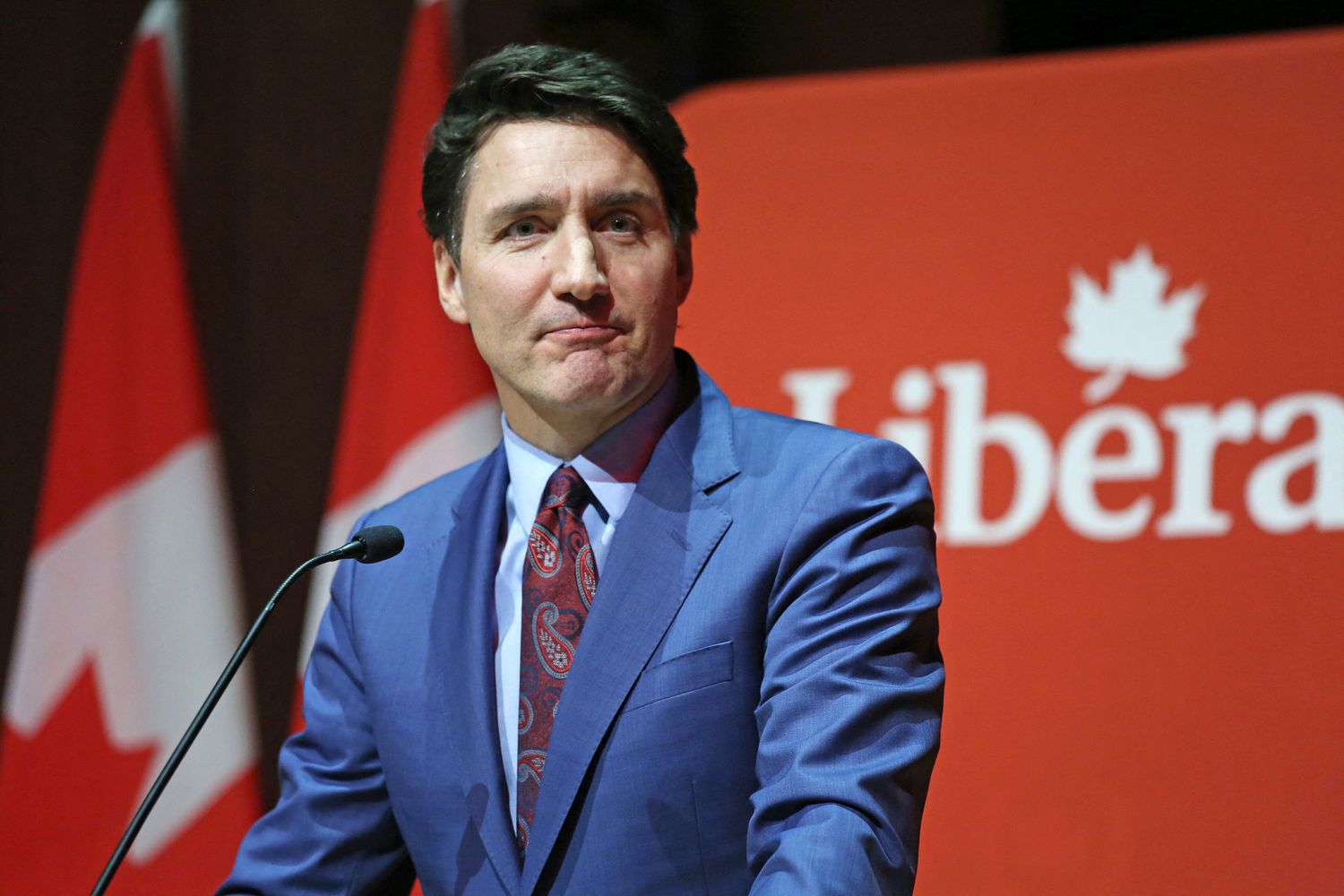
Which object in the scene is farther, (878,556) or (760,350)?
(760,350)

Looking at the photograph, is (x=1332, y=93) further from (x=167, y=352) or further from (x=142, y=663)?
(x=142, y=663)

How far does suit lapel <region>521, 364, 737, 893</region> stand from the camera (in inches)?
56.4

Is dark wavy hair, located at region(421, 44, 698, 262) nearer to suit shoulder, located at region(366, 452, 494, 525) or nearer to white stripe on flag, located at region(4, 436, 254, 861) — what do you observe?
suit shoulder, located at region(366, 452, 494, 525)

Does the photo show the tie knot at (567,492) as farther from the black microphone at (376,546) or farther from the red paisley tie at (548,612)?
the black microphone at (376,546)

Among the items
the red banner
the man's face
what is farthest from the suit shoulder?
the red banner

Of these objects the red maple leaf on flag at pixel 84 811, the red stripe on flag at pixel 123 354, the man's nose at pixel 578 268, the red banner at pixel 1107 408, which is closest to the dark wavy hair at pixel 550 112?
the man's nose at pixel 578 268

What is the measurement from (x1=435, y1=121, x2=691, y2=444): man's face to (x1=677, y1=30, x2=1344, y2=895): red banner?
1.09 meters

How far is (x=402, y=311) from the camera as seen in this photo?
10.5 ft

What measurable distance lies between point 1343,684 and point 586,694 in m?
1.47

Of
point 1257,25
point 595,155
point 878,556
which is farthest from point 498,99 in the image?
point 1257,25

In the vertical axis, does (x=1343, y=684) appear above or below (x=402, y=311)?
below

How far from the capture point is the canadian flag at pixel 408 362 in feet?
10.4

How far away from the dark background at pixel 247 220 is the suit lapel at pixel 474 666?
6.14ft

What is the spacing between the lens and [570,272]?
1.56 m
